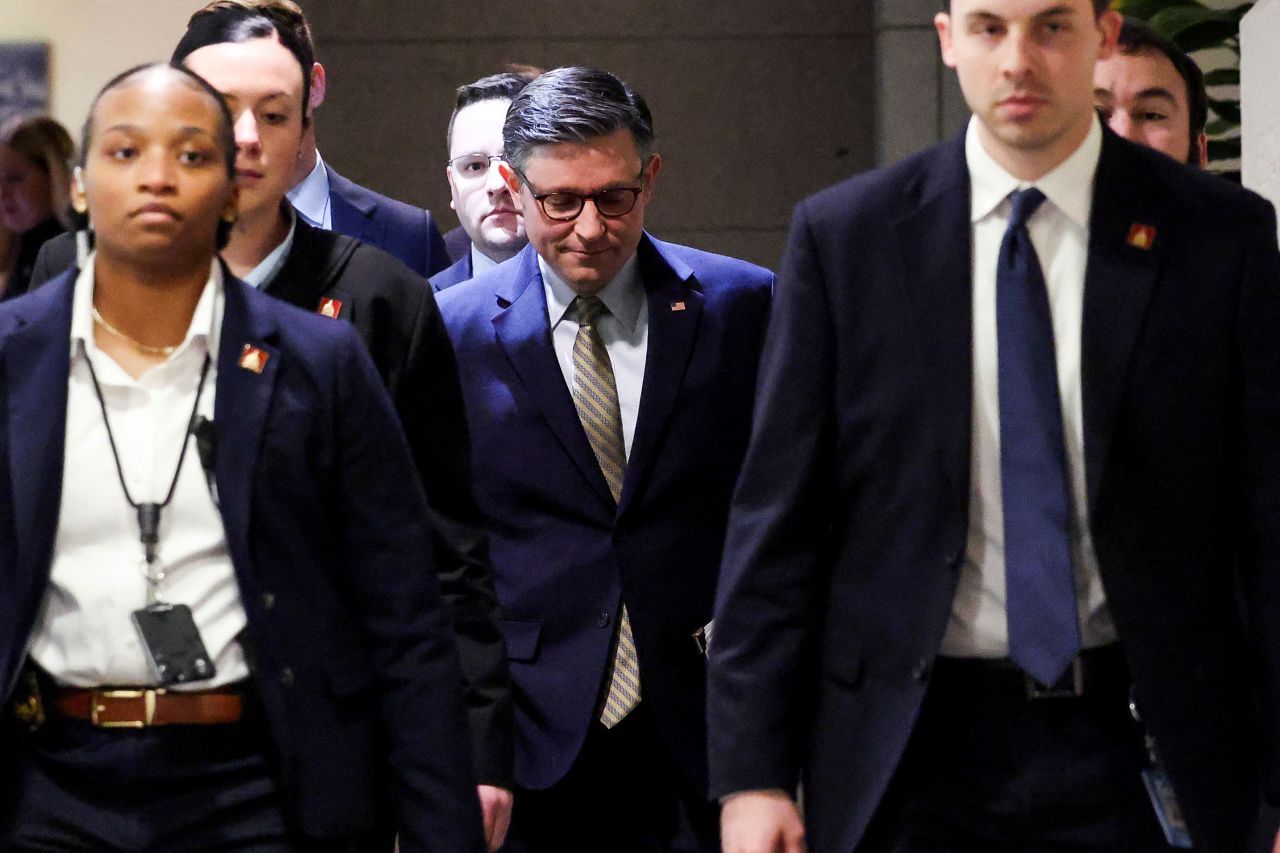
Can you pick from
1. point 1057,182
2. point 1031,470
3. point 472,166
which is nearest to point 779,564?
point 1031,470

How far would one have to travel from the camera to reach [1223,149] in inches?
221

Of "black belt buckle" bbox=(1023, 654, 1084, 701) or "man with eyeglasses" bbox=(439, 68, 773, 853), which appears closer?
"black belt buckle" bbox=(1023, 654, 1084, 701)

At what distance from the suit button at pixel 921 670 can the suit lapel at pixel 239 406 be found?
739 mm

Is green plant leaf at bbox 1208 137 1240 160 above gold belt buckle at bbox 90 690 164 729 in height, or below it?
below

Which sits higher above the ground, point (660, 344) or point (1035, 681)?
point (660, 344)

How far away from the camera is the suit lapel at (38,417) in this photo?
87.4 inches

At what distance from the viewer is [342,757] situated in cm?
231

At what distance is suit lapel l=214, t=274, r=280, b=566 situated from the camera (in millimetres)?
2254

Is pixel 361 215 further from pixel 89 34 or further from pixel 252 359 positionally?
pixel 89 34

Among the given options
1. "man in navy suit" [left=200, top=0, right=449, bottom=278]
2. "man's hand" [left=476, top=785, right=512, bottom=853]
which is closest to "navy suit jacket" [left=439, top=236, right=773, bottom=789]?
"man's hand" [left=476, top=785, right=512, bottom=853]

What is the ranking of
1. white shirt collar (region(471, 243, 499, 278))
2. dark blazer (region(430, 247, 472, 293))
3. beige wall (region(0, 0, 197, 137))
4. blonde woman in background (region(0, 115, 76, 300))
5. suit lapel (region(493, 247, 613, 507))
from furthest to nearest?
beige wall (region(0, 0, 197, 137)) → white shirt collar (region(471, 243, 499, 278)) → dark blazer (region(430, 247, 472, 293)) → suit lapel (region(493, 247, 613, 507)) → blonde woman in background (region(0, 115, 76, 300))

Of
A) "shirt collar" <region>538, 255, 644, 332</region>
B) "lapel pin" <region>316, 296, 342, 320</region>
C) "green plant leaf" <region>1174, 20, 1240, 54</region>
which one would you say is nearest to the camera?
"lapel pin" <region>316, 296, 342, 320</region>

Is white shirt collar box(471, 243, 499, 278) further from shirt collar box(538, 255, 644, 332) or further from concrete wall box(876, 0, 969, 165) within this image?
concrete wall box(876, 0, 969, 165)

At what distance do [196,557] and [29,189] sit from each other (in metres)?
1.11
